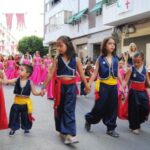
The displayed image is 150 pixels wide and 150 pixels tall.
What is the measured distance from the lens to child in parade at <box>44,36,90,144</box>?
657cm

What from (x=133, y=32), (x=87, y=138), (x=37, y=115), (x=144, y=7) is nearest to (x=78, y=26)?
(x=133, y=32)

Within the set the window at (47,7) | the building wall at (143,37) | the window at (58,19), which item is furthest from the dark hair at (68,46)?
the window at (47,7)

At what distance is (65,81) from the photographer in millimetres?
6629

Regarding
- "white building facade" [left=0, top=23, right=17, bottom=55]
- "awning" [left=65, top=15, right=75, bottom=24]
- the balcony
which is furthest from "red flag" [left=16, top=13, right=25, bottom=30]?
"white building facade" [left=0, top=23, right=17, bottom=55]

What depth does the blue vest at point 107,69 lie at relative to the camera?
7.17 metres

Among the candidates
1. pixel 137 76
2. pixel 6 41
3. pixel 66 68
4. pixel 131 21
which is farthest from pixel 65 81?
pixel 6 41

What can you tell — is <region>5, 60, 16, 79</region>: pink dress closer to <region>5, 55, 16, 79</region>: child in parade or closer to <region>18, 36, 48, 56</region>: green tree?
<region>5, 55, 16, 79</region>: child in parade

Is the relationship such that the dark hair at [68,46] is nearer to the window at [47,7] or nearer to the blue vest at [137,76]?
the blue vest at [137,76]

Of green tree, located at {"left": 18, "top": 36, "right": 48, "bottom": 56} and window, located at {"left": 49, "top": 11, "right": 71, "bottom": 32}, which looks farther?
green tree, located at {"left": 18, "top": 36, "right": 48, "bottom": 56}

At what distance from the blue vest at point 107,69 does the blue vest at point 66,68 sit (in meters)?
0.73

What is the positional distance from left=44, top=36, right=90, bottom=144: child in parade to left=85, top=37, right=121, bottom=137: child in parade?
0.66 metres

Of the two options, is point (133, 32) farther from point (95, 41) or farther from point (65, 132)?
point (65, 132)

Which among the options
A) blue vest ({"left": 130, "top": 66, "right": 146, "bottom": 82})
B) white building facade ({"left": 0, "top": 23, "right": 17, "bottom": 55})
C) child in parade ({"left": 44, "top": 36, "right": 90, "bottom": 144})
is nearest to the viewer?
child in parade ({"left": 44, "top": 36, "right": 90, "bottom": 144})

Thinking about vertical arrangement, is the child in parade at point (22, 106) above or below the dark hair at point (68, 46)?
below
